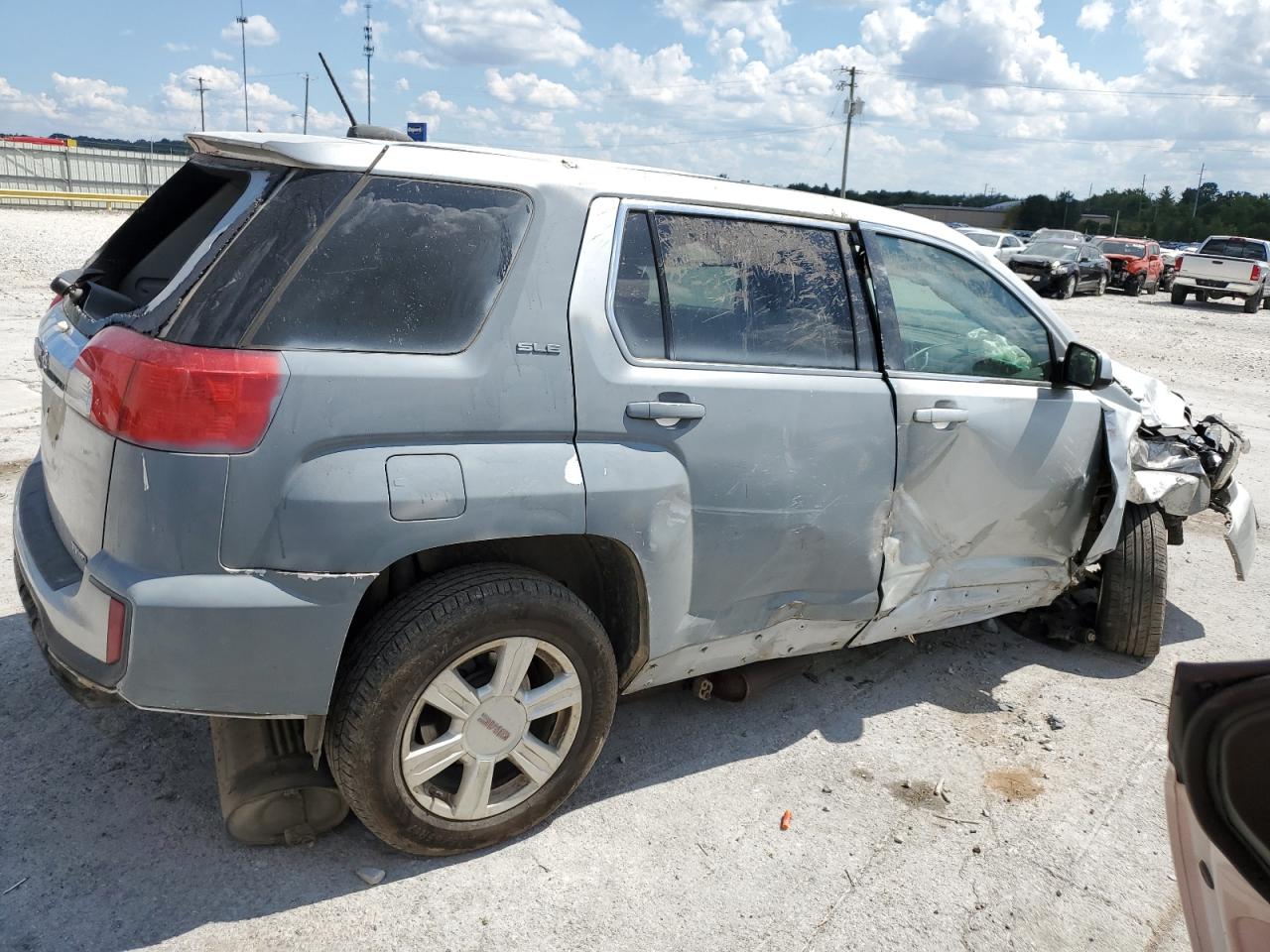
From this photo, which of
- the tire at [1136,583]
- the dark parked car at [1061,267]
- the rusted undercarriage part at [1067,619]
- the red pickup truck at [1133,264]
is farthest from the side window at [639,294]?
the red pickup truck at [1133,264]

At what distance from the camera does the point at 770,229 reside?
3363 millimetres

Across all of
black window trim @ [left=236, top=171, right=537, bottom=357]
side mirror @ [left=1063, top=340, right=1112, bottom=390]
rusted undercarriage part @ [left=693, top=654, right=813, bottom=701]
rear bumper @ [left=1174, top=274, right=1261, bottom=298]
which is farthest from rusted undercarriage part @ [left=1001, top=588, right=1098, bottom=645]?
rear bumper @ [left=1174, top=274, right=1261, bottom=298]

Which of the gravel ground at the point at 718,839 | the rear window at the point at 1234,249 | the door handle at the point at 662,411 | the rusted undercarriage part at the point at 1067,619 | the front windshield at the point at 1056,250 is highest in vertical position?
the rear window at the point at 1234,249

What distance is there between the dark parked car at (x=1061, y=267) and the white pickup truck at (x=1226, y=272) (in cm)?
209

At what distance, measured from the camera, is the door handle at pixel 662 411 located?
2.89m

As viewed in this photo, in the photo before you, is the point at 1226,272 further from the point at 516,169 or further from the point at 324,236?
the point at 324,236

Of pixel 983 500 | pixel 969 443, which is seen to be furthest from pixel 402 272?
pixel 983 500

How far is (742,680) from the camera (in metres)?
3.83

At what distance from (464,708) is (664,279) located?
4.58 ft

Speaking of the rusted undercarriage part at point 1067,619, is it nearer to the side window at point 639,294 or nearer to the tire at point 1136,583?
the tire at point 1136,583

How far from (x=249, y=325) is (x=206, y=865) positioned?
61.0 inches

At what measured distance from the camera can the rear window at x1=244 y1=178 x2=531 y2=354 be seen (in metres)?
2.50

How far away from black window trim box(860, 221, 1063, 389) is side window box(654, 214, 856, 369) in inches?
5.9

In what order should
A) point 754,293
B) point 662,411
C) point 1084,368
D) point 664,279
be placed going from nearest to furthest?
point 662,411 → point 664,279 → point 754,293 → point 1084,368
